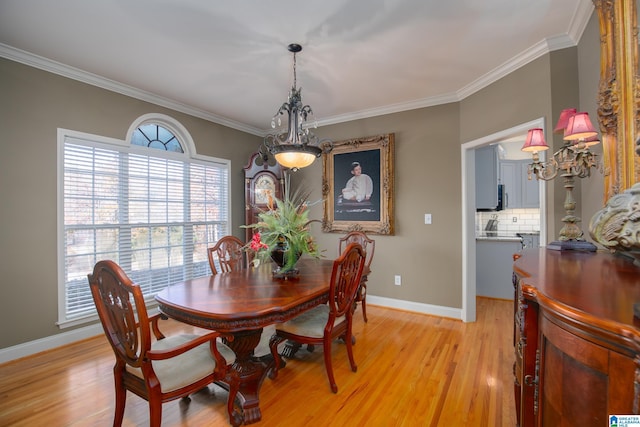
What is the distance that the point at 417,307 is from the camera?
3770 mm

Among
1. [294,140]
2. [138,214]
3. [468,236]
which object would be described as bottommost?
[468,236]

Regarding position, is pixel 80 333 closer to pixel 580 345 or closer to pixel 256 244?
pixel 256 244

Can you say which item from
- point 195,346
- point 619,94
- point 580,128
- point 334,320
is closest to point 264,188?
point 334,320

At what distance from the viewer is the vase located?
2311 millimetres

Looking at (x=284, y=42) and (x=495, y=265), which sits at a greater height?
(x=284, y=42)

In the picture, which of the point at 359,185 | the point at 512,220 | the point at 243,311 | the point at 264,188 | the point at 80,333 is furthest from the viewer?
the point at 512,220

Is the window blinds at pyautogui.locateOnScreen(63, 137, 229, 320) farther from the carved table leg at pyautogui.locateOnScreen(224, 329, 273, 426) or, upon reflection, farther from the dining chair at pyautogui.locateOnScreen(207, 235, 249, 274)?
the carved table leg at pyautogui.locateOnScreen(224, 329, 273, 426)

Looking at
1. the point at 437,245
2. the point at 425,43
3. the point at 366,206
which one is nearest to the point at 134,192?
the point at 366,206

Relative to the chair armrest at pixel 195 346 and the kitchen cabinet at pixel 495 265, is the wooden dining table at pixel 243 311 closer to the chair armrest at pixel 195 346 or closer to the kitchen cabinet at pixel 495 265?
the chair armrest at pixel 195 346

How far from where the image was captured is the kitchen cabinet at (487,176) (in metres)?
4.38

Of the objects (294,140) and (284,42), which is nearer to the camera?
(284,42)

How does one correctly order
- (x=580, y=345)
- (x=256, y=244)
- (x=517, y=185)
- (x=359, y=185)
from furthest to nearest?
(x=517, y=185), (x=359, y=185), (x=256, y=244), (x=580, y=345)

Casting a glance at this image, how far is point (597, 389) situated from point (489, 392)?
178cm

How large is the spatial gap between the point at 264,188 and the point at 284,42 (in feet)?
8.21
